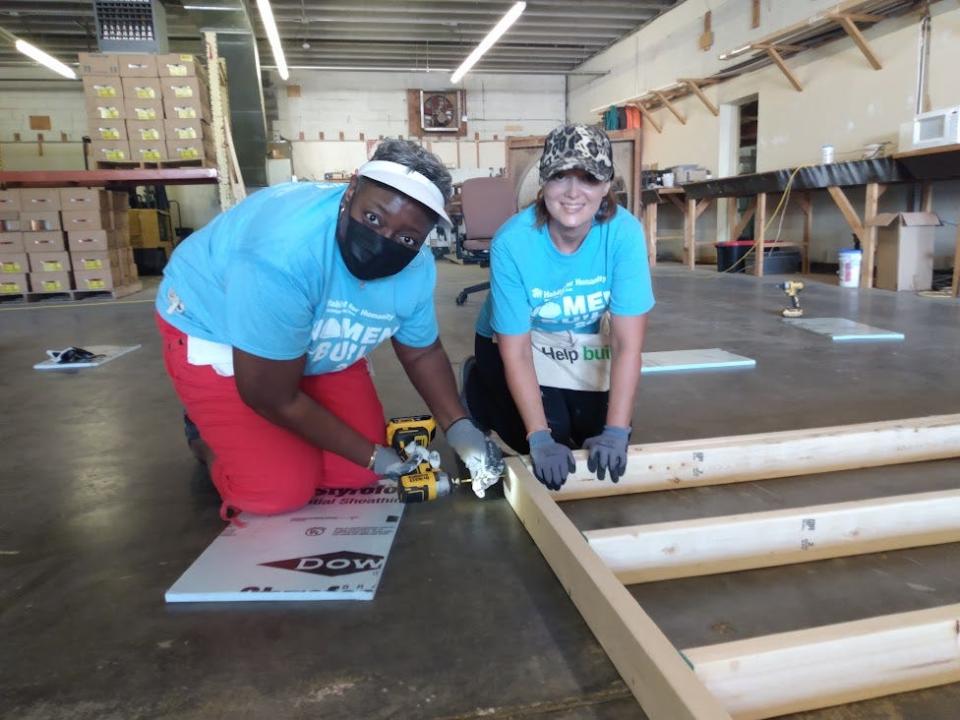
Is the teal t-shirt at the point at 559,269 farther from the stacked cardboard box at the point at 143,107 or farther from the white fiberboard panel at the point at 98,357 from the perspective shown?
the stacked cardboard box at the point at 143,107

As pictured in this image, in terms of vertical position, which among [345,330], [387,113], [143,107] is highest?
[387,113]

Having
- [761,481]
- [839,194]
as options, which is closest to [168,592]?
[761,481]

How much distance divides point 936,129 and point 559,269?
4.97m

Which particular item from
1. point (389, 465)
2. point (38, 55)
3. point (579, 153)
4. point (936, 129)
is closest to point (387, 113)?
point (38, 55)

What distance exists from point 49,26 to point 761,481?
12642mm

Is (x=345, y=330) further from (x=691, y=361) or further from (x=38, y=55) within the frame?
(x=38, y=55)

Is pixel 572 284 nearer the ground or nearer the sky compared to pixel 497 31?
nearer the ground

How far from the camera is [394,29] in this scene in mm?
10844

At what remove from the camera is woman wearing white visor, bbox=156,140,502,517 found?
1.29 m

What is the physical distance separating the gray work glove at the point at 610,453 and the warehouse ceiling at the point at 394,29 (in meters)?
9.29

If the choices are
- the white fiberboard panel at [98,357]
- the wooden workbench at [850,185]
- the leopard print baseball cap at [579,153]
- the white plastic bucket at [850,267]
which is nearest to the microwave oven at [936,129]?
the wooden workbench at [850,185]

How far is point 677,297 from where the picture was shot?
19.3 ft

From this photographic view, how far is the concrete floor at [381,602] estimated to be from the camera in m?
1.01

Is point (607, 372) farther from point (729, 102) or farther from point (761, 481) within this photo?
point (729, 102)
